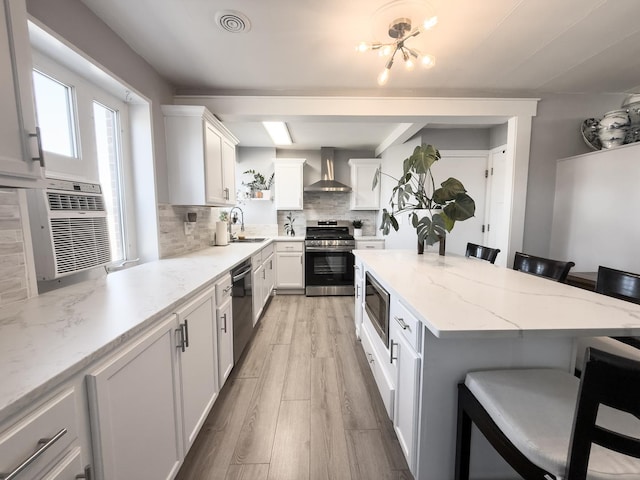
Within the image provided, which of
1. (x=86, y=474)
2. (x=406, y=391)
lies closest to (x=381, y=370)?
(x=406, y=391)

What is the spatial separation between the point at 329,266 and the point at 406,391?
2.75 meters

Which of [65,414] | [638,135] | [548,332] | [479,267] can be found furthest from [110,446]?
[638,135]

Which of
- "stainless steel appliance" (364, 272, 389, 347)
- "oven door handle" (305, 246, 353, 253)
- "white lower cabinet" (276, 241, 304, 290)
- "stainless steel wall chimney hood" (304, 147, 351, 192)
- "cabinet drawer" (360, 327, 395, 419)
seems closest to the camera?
"cabinet drawer" (360, 327, 395, 419)

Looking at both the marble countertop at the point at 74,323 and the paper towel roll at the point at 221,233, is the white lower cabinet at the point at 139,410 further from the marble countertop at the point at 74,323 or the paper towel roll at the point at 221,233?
the paper towel roll at the point at 221,233

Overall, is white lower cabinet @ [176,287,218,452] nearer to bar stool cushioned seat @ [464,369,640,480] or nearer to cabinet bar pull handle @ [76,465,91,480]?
cabinet bar pull handle @ [76,465,91,480]

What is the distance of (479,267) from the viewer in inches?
70.7

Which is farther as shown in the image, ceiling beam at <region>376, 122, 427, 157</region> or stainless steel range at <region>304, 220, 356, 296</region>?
stainless steel range at <region>304, 220, 356, 296</region>

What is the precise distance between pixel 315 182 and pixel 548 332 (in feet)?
12.9

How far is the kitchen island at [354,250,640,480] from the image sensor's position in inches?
33.4

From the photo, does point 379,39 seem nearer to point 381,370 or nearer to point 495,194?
point 381,370

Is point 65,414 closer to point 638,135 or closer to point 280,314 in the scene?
point 280,314

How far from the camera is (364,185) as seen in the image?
4.38 metres

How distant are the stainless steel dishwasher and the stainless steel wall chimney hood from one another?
218 cm

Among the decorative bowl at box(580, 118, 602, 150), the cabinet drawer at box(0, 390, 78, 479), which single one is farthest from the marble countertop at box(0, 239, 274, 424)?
the decorative bowl at box(580, 118, 602, 150)
